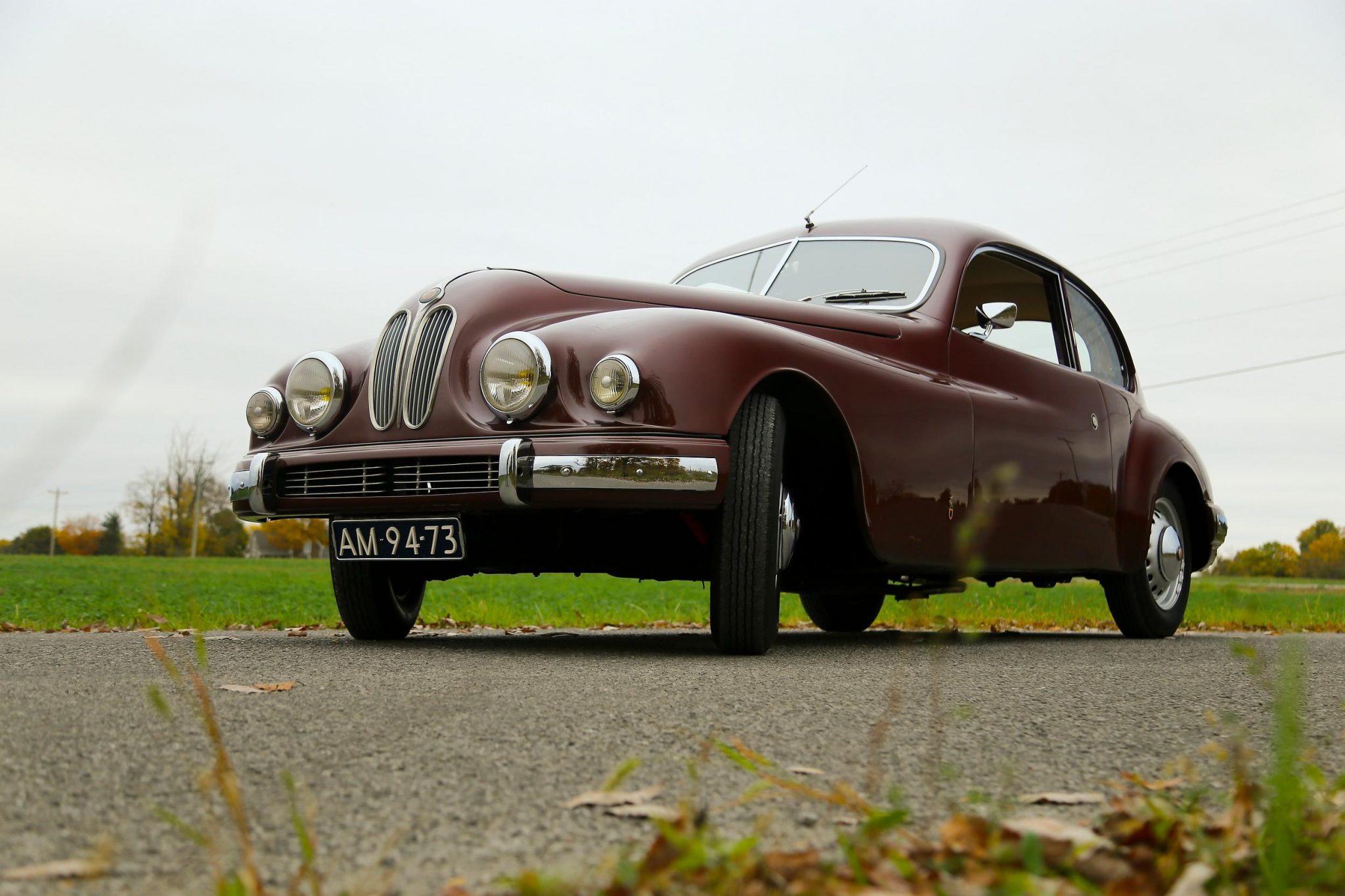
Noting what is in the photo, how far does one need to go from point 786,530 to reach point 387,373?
1494mm

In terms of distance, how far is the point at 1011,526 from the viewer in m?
5.27

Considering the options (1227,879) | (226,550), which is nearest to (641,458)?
(1227,879)

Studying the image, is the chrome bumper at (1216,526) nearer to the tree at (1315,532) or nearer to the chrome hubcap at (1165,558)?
the chrome hubcap at (1165,558)

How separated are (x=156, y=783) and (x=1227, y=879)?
152cm

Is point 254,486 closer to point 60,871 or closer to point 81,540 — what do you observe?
point 60,871

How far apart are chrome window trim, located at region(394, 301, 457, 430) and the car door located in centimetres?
205

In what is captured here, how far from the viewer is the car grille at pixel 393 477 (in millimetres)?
3967

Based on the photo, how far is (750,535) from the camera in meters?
3.92

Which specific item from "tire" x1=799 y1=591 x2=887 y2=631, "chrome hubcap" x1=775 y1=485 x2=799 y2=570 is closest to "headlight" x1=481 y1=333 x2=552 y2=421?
"chrome hubcap" x1=775 y1=485 x2=799 y2=570

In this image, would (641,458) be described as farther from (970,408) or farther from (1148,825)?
(1148,825)

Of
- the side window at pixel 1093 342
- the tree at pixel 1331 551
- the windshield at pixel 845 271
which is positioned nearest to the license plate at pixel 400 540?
the windshield at pixel 845 271

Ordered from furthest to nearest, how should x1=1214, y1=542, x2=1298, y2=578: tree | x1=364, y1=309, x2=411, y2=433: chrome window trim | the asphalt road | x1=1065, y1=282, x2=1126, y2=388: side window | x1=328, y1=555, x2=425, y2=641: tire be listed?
1. x1=1065, y1=282, x2=1126, y2=388: side window
2. x1=328, y1=555, x2=425, y2=641: tire
3. x1=364, y1=309, x2=411, y2=433: chrome window trim
4. x1=1214, y1=542, x2=1298, y2=578: tree
5. the asphalt road

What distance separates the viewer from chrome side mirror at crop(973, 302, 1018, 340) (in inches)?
213

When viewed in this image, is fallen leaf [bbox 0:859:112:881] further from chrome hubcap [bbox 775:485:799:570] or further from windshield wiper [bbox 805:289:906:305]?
windshield wiper [bbox 805:289:906:305]
